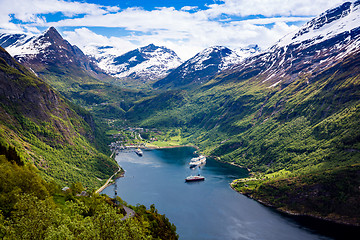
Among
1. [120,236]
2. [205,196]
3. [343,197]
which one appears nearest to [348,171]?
[343,197]

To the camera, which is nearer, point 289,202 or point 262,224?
point 262,224

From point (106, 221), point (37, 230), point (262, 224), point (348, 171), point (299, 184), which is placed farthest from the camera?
point (299, 184)

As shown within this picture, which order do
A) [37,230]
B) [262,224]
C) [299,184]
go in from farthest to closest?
1. [299,184]
2. [262,224]
3. [37,230]

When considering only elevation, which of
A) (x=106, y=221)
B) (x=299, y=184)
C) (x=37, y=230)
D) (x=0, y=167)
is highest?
(x=299, y=184)

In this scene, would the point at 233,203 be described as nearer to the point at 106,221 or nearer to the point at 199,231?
the point at 199,231

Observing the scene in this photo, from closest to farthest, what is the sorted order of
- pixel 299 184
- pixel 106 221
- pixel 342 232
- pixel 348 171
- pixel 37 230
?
pixel 37 230 < pixel 106 221 < pixel 342 232 < pixel 348 171 < pixel 299 184

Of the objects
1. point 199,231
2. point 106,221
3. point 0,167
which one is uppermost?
point 199,231

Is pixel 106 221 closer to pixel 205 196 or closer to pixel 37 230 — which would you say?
pixel 37 230

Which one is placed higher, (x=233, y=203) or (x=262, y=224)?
(x=233, y=203)

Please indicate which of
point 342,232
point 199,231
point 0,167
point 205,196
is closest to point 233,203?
point 205,196
